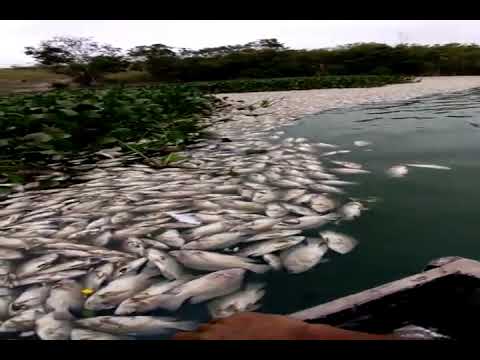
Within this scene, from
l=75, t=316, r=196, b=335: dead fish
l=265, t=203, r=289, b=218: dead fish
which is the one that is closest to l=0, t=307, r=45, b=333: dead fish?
l=75, t=316, r=196, b=335: dead fish

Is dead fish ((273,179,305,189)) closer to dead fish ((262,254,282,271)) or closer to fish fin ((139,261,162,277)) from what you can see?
dead fish ((262,254,282,271))

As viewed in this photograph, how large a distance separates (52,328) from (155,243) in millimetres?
657

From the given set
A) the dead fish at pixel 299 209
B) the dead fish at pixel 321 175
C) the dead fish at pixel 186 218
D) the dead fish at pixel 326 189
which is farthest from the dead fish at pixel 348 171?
the dead fish at pixel 186 218

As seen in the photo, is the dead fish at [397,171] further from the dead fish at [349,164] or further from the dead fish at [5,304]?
the dead fish at [5,304]

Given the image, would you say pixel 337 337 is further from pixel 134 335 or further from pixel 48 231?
pixel 48 231

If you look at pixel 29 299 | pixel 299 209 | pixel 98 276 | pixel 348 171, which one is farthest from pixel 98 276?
pixel 348 171

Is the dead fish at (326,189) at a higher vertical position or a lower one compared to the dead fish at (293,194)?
higher

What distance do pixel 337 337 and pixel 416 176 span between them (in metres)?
2.33

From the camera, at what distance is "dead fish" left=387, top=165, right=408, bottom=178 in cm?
293

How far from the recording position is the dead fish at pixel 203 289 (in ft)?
4.76

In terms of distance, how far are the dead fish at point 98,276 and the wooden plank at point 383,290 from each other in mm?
855

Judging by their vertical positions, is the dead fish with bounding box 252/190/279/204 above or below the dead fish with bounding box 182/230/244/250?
above

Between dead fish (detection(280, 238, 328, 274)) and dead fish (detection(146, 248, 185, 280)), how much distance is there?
417 mm
